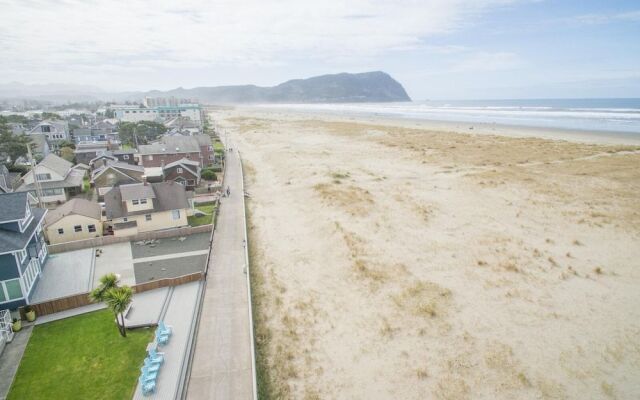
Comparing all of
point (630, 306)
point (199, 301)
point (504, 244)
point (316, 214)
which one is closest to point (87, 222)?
point (199, 301)

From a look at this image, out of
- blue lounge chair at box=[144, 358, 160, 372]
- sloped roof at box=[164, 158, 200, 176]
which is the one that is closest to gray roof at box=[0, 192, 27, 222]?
blue lounge chair at box=[144, 358, 160, 372]

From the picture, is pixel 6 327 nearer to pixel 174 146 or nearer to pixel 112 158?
pixel 112 158

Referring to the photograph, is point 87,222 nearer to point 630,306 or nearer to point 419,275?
point 419,275

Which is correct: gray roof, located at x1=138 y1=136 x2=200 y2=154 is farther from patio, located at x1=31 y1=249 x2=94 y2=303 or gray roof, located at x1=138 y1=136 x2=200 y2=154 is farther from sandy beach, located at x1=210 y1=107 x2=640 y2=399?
patio, located at x1=31 y1=249 x2=94 y2=303

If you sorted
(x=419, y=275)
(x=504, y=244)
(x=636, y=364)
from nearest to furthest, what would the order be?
(x=636, y=364)
(x=419, y=275)
(x=504, y=244)

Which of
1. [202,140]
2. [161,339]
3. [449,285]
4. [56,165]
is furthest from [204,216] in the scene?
[202,140]

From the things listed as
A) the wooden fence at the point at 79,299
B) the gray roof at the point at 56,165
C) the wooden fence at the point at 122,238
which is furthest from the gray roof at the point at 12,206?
the gray roof at the point at 56,165
